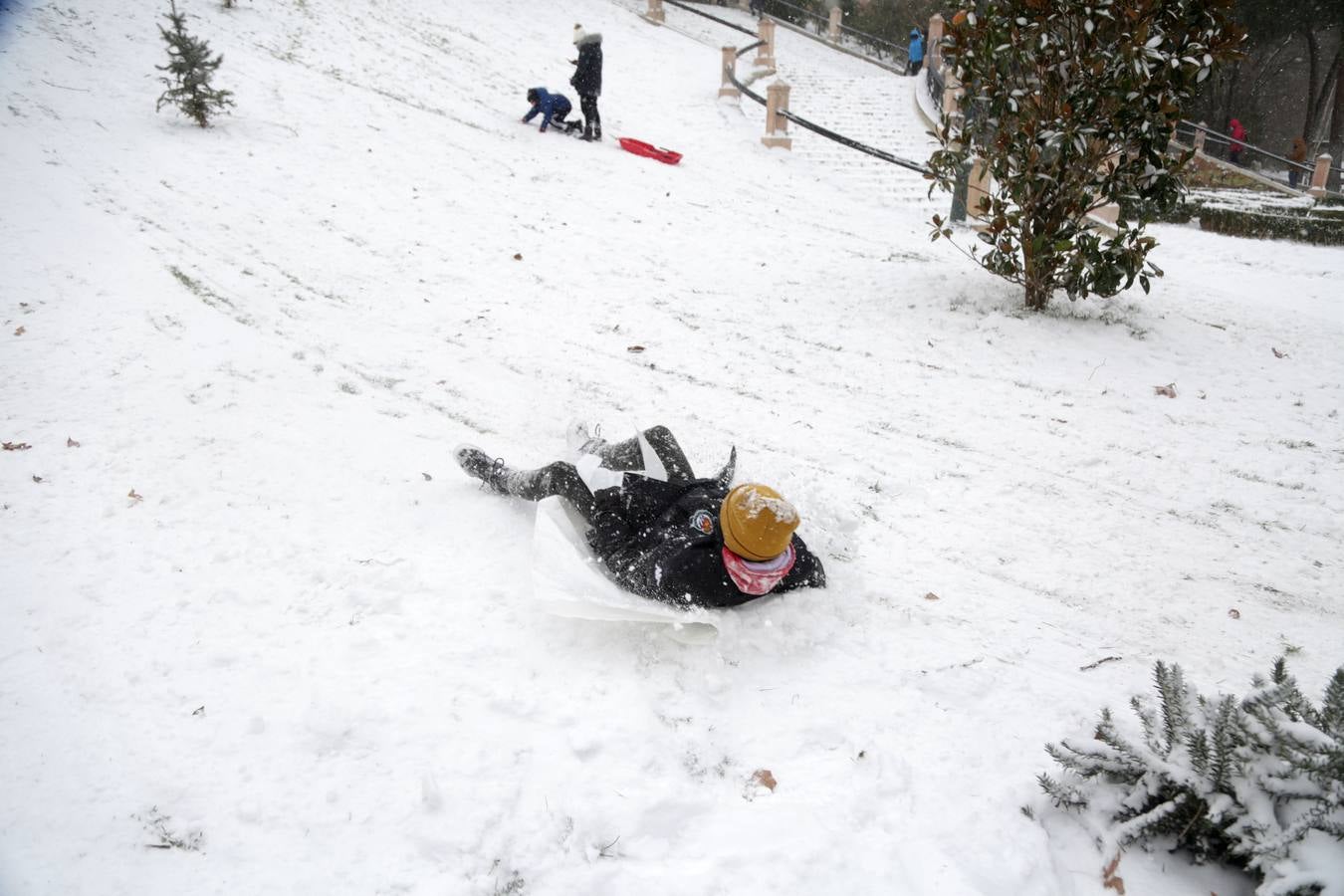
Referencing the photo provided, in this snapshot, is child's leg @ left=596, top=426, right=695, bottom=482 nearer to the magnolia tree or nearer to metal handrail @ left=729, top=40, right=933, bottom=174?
the magnolia tree

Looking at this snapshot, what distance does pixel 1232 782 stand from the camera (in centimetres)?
196

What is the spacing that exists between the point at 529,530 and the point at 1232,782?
9.18 ft

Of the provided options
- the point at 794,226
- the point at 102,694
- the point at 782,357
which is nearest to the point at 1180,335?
the point at 782,357

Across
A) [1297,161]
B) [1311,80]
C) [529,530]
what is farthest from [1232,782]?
[1311,80]

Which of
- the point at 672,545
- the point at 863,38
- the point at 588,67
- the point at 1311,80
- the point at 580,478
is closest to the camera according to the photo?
the point at 672,545

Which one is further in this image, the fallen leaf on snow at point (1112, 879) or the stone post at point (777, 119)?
the stone post at point (777, 119)

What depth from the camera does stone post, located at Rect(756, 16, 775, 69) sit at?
19.6 meters

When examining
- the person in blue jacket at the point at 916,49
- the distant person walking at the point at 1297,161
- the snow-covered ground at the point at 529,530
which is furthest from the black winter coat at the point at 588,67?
the distant person walking at the point at 1297,161

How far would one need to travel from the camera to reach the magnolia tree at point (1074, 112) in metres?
5.29

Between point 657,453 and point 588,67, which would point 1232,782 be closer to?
point 657,453

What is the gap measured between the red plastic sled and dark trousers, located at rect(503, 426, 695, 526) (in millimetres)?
8917

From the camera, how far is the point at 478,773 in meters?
2.39

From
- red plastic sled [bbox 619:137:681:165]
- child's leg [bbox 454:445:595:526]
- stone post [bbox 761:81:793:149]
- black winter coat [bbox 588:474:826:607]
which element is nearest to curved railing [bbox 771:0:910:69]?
stone post [bbox 761:81:793:149]

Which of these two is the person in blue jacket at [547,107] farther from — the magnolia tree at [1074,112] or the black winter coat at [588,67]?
the magnolia tree at [1074,112]
